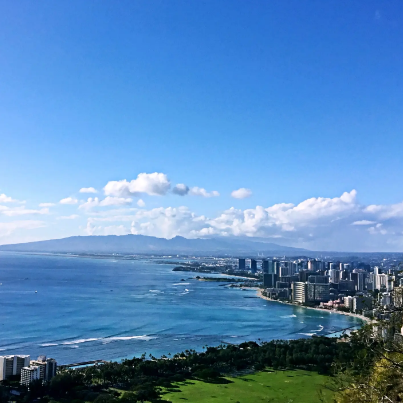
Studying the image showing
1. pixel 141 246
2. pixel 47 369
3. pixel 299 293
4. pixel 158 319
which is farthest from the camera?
pixel 141 246

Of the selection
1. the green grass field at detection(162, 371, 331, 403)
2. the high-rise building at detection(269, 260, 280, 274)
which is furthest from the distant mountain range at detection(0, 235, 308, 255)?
the green grass field at detection(162, 371, 331, 403)

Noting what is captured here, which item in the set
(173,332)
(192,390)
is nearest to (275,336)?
(173,332)

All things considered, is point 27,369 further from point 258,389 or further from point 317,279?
point 317,279

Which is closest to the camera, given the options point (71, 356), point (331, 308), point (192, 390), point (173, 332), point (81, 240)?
point (192, 390)

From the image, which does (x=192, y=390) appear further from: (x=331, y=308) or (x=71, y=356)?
(x=331, y=308)

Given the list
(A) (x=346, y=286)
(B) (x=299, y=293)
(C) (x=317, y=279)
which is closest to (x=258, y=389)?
(B) (x=299, y=293)

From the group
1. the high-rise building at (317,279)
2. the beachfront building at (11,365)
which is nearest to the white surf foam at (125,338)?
the beachfront building at (11,365)
